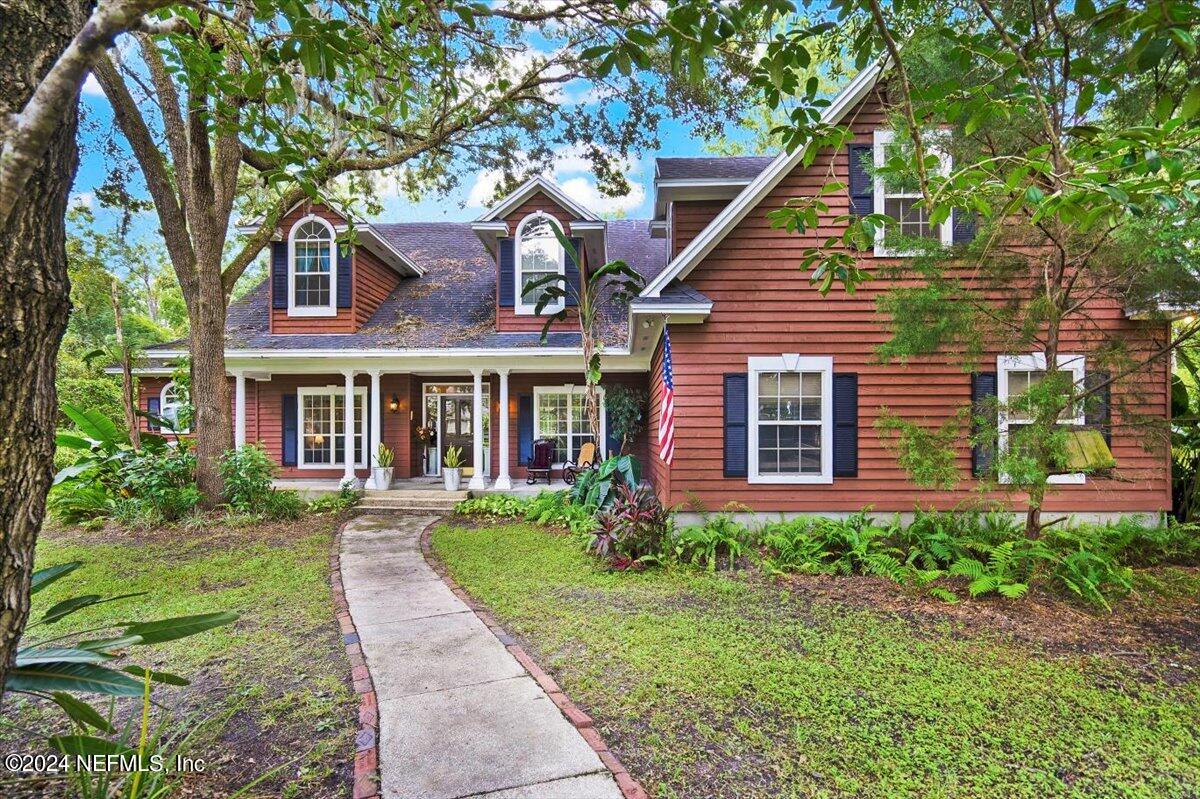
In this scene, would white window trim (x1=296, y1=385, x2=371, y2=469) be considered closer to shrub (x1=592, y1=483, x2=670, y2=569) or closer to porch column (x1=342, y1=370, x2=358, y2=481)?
porch column (x1=342, y1=370, x2=358, y2=481)

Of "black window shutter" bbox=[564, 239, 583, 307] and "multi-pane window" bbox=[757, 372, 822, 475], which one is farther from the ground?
"black window shutter" bbox=[564, 239, 583, 307]

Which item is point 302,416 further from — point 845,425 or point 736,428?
point 845,425

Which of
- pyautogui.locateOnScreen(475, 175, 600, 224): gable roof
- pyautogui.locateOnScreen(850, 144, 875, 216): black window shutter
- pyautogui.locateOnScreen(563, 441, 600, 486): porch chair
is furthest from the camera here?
pyautogui.locateOnScreen(475, 175, 600, 224): gable roof

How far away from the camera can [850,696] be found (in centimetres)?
343

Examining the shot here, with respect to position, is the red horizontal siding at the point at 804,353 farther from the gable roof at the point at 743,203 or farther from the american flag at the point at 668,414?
the american flag at the point at 668,414

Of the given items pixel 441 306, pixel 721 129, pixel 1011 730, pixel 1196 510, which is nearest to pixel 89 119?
pixel 441 306

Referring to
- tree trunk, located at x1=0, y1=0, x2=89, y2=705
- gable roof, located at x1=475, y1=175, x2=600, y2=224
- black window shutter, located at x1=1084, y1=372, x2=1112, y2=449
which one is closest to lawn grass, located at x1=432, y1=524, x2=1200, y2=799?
black window shutter, located at x1=1084, y1=372, x2=1112, y2=449

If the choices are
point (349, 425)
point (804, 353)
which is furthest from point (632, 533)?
point (349, 425)

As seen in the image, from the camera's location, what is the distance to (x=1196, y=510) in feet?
23.7

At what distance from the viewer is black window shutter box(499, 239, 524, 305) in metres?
11.4

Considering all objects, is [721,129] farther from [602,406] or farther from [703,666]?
[703,666]

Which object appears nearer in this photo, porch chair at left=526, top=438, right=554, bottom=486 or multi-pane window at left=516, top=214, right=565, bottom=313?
multi-pane window at left=516, top=214, right=565, bottom=313

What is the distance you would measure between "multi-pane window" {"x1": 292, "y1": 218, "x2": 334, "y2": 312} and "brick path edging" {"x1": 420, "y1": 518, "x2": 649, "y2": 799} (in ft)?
28.9

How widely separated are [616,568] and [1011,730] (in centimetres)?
388
